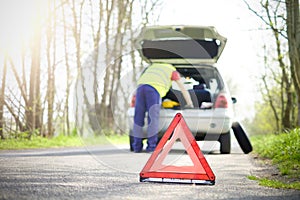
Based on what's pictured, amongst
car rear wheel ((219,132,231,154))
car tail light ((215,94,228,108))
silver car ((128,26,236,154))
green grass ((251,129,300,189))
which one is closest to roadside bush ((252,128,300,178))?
green grass ((251,129,300,189))

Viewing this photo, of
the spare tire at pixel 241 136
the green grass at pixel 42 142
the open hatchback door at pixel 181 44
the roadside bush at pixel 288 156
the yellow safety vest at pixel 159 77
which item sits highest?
the open hatchback door at pixel 181 44

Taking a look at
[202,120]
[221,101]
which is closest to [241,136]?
[221,101]

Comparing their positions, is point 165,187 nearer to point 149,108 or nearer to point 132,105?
point 149,108

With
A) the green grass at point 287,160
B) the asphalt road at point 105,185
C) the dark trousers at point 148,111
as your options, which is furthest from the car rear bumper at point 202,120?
the asphalt road at point 105,185

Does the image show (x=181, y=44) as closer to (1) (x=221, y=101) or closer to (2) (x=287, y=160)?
(1) (x=221, y=101)

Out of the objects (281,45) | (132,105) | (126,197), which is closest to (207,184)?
(126,197)

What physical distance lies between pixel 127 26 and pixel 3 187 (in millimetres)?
15224

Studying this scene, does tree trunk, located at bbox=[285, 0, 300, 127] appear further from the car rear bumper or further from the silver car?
the car rear bumper

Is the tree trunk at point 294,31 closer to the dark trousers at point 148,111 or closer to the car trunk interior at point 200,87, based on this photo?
the car trunk interior at point 200,87

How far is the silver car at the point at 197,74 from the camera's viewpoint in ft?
29.7

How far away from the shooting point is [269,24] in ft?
36.9

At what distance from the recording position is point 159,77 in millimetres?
8438

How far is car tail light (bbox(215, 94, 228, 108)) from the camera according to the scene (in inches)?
360

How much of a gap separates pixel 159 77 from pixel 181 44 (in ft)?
4.77
